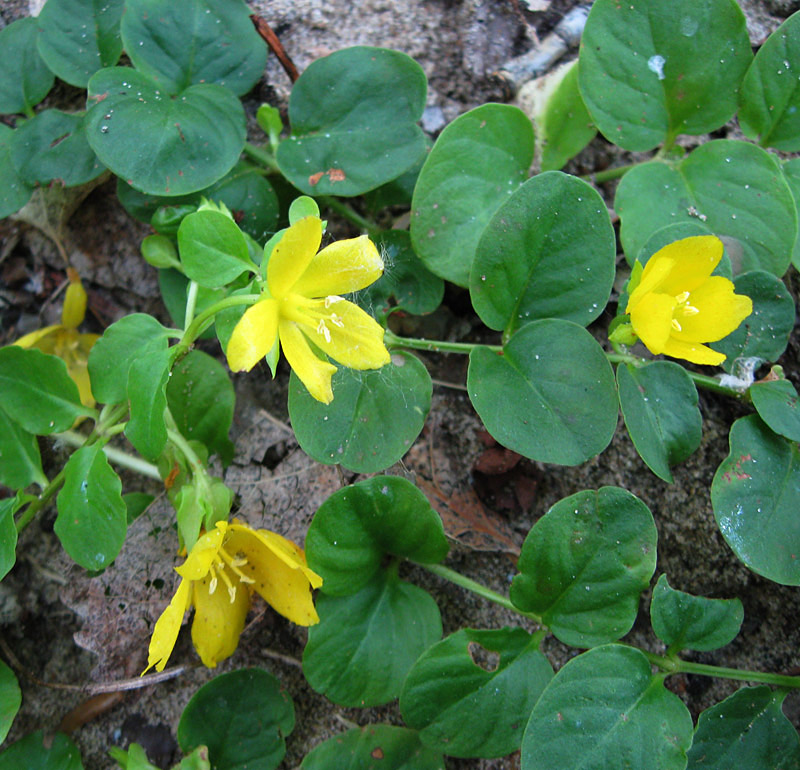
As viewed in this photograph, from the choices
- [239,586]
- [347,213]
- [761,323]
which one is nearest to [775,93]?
[761,323]

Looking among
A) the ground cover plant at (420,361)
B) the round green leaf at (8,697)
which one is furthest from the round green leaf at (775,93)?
the round green leaf at (8,697)

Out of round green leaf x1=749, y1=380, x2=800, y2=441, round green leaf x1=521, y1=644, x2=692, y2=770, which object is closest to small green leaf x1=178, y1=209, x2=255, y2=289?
round green leaf x1=521, y1=644, x2=692, y2=770

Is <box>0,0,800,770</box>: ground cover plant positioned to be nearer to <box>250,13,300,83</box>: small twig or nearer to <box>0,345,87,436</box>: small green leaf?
<box>0,345,87,436</box>: small green leaf

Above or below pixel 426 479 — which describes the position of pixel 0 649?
below

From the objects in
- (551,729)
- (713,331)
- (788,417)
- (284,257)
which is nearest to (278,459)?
(284,257)

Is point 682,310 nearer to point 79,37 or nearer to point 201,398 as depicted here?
point 201,398

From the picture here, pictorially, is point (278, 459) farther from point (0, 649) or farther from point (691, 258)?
point (691, 258)
